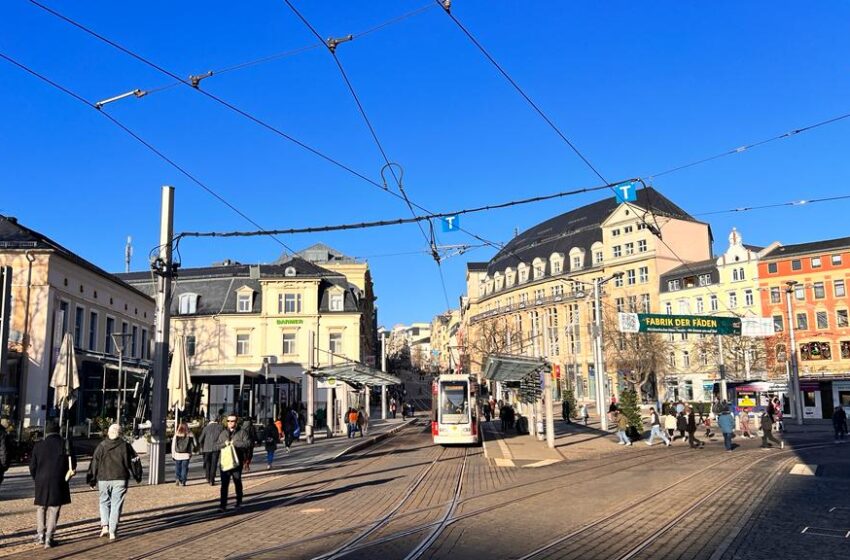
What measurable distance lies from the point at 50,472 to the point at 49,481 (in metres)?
0.12

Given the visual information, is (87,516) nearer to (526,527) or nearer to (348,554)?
(348,554)

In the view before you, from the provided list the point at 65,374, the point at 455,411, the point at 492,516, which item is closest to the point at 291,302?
the point at 455,411

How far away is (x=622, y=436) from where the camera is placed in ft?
96.4

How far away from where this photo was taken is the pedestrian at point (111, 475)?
32.4 ft

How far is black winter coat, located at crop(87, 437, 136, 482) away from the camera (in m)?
9.88

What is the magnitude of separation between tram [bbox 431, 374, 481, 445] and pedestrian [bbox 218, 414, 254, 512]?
15.9 metres

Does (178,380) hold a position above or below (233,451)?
above

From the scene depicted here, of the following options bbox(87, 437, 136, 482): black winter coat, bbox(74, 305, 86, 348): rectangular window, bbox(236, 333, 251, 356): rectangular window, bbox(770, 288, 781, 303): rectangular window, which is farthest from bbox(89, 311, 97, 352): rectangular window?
bbox(770, 288, 781, 303): rectangular window

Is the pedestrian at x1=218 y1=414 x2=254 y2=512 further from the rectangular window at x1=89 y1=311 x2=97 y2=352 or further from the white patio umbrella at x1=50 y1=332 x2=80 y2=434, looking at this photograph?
the rectangular window at x1=89 y1=311 x2=97 y2=352

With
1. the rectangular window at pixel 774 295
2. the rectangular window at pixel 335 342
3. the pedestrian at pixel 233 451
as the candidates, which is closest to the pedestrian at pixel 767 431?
the pedestrian at pixel 233 451

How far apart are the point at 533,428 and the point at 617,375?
43386 mm

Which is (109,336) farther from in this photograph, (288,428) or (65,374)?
(65,374)

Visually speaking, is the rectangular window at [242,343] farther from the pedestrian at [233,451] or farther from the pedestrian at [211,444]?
the pedestrian at [233,451]

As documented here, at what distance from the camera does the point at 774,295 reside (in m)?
63.7
